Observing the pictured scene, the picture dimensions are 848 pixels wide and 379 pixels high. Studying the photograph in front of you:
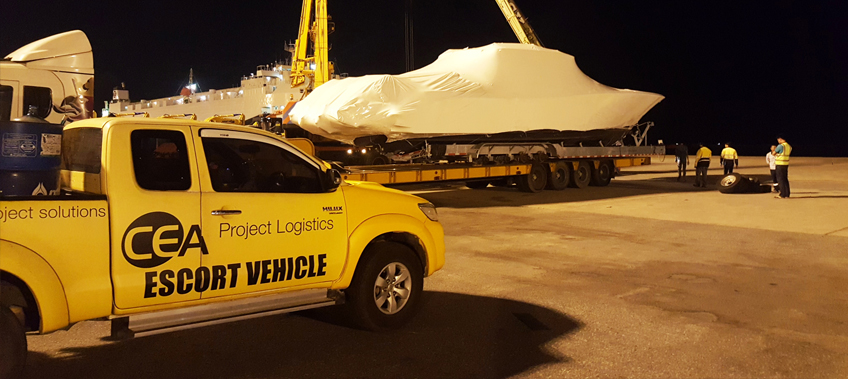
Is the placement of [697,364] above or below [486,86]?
below

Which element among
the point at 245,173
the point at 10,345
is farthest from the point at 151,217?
the point at 245,173

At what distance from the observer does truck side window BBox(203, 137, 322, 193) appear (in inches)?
188

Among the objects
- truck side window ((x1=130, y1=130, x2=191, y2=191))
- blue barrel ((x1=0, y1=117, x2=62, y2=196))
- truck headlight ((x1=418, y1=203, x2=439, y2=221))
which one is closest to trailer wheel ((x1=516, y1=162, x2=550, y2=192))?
truck headlight ((x1=418, y1=203, x2=439, y2=221))

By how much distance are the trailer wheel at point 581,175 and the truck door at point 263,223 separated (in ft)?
51.6

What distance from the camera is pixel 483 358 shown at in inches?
187

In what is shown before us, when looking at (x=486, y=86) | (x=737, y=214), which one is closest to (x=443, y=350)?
(x=737, y=214)

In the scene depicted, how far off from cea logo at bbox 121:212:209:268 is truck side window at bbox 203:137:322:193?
1.33 feet

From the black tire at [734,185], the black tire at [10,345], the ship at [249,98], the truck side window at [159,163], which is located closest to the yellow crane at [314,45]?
the ship at [249,98]

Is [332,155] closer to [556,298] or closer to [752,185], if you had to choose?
[752,185]

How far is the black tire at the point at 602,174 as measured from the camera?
20.6 meters

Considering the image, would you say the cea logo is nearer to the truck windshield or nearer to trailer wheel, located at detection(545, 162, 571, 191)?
the truck windshield

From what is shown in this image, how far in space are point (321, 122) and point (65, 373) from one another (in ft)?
36.2

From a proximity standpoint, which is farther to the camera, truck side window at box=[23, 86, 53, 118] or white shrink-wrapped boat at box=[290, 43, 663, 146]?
white shrink-wrapped boat at box=[290, 43, 663, 146]

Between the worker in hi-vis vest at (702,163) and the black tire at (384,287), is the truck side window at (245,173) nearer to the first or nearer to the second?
the black tire at (384,287)
